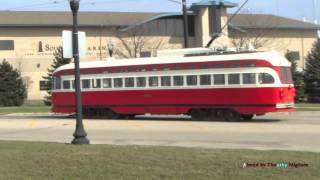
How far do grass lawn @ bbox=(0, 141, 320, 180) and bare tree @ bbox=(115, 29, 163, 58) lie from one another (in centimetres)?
6666

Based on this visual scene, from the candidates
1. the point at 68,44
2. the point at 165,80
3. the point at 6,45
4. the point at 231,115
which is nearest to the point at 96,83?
the point at 165,80

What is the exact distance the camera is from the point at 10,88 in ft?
188

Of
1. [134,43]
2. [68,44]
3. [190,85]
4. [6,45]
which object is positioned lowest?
[190,85]

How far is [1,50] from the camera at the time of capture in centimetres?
8300

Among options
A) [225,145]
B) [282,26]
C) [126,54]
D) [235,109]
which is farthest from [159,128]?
[282,26]

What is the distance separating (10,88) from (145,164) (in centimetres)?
4869

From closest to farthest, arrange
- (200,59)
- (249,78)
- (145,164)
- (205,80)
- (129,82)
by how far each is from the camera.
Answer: (145,164), (249,78), (205,80), (200,59), (129,82)

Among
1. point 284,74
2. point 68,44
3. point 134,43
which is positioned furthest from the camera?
point 134,43

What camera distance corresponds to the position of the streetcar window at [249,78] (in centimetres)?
2641

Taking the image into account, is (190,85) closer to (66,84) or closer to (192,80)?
(192,80)

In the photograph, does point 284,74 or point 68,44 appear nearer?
point 68,44

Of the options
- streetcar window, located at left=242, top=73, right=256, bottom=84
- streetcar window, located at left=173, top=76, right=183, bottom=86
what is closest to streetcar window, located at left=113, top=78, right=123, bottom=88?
streetcar window, located at left=173, top=76, right=183, bottom=86

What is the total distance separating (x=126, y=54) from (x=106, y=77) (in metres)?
48.9

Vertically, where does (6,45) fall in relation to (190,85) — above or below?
above
